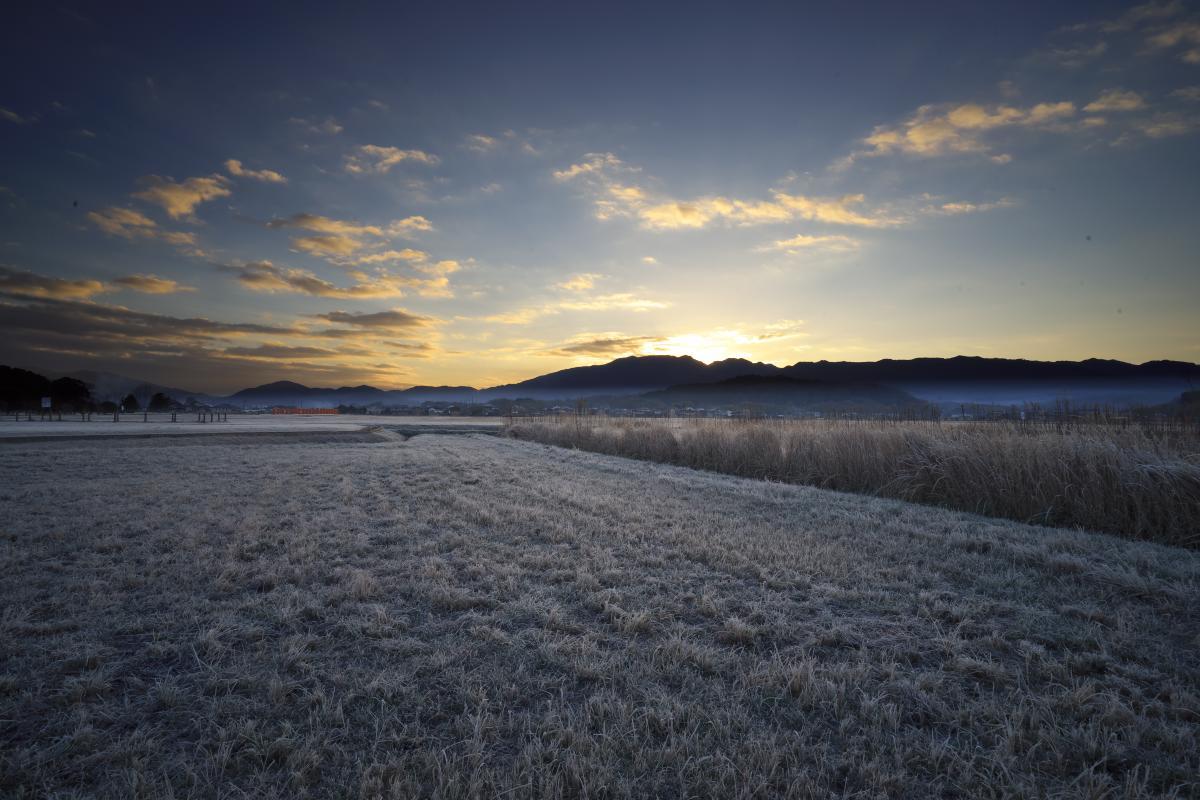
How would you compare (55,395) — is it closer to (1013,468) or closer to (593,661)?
(593,661)

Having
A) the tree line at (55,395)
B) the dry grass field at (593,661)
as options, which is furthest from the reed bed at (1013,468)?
the tree line at (55,395)

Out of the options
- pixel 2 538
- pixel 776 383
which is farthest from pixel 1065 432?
pixel 776 383

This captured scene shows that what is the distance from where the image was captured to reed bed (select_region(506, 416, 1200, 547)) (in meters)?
7.76

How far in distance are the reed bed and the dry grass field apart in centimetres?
150

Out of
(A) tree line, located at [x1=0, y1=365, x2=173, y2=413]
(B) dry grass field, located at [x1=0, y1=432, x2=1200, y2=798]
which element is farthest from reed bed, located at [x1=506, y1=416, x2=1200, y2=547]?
(A) tree line, located at [x1=0, y1=365, x2=173, y2=413]

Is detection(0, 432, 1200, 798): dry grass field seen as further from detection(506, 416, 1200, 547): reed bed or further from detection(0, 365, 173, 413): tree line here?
detection(0, 365, 173, 413): tree line

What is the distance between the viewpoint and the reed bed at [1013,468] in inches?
306

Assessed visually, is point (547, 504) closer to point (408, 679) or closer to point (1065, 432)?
point (408, 679)

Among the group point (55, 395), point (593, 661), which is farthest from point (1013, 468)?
point (55, 395)

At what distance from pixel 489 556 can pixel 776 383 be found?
614 feet

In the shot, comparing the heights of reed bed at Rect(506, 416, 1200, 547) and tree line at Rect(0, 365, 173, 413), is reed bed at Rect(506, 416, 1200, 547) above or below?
below

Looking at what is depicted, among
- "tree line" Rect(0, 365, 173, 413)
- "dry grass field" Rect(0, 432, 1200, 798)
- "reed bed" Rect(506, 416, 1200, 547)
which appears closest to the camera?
"dry grass field" Rect(0, 432, 1200, 798)

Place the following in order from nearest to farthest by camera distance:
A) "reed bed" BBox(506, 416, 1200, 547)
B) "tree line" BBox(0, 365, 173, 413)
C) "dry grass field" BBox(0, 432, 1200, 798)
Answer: "dry grass field" BBox(0, 432, 1200, 798), "reed bed" BBox(506, 416, 1200, 547), "tree line" BBox(0, 365, 173, 413)

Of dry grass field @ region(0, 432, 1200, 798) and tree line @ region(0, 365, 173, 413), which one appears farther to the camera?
tree line @ region(0, 365, 173, 413)
